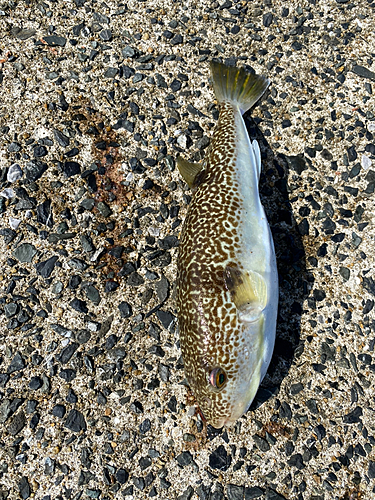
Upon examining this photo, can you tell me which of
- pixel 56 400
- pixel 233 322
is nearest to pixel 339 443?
pixel 233 322

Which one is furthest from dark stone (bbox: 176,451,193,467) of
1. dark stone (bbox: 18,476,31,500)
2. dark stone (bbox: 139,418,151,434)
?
dark stone (bbox: 18,476,31,500)

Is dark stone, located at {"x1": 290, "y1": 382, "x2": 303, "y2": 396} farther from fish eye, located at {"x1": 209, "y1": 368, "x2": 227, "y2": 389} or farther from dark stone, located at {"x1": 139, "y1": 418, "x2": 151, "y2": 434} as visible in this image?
dark stone, located at {"x1": 139, "y1": 418, "x2": 151, "y2": 434}

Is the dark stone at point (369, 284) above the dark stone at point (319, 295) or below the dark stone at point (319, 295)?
above

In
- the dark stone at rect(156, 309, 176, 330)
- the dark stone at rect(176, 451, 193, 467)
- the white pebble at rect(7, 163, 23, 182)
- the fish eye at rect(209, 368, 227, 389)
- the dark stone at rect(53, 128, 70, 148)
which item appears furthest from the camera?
the dark stone at rect(53, 128, 70, 148)

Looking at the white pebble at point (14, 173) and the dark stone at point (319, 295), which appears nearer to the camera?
→ the dark stone at point (319, 295)

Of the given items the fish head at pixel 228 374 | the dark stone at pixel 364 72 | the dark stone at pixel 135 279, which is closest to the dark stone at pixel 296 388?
the fish head at pixel 228 374

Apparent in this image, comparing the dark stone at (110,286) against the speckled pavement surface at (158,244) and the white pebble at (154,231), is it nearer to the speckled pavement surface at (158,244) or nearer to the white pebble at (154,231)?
the speckled pavement surface at (158,244)

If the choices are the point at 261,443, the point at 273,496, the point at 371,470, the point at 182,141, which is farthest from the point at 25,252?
the point at 371,470
